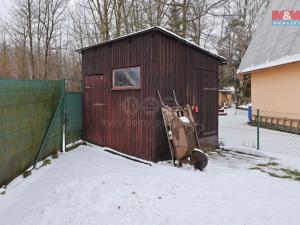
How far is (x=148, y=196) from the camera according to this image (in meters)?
4.55

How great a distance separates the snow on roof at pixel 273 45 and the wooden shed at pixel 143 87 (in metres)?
4.96

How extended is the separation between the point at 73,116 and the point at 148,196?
472 centimetres

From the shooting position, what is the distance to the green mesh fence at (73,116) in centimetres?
810

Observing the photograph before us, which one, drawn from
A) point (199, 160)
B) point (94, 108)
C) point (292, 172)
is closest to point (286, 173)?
point (292, 172)

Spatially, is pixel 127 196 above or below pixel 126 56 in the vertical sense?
below

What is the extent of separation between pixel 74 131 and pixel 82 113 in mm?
740

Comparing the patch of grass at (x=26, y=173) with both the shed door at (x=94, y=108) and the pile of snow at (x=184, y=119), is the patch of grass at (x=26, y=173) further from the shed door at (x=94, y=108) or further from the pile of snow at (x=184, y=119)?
the pile of snow at (x=184, y=119)

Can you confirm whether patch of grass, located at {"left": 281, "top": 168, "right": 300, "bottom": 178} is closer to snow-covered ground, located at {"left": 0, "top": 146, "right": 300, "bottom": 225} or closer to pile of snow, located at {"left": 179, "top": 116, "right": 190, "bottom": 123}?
snow-covered ground, located at {"left": 0, "top": 146, "right": 300, "bottom": 225}

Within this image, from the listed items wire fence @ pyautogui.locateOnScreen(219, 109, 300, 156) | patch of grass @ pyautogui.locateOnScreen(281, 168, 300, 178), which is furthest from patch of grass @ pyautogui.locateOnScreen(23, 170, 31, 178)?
wire fence @ pyautogui.locateOnScreen(219, 109, 300, 156)

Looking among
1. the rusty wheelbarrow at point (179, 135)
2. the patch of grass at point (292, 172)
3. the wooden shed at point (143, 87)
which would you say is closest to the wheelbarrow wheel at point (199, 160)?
the rusty wheelbarrow at point (179, 135)

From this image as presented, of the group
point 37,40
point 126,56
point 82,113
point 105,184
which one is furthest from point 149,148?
point 37,40

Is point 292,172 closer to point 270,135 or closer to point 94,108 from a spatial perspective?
point 94,108

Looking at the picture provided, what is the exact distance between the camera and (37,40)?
20.8m

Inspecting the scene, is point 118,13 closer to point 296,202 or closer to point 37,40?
point 37,40
